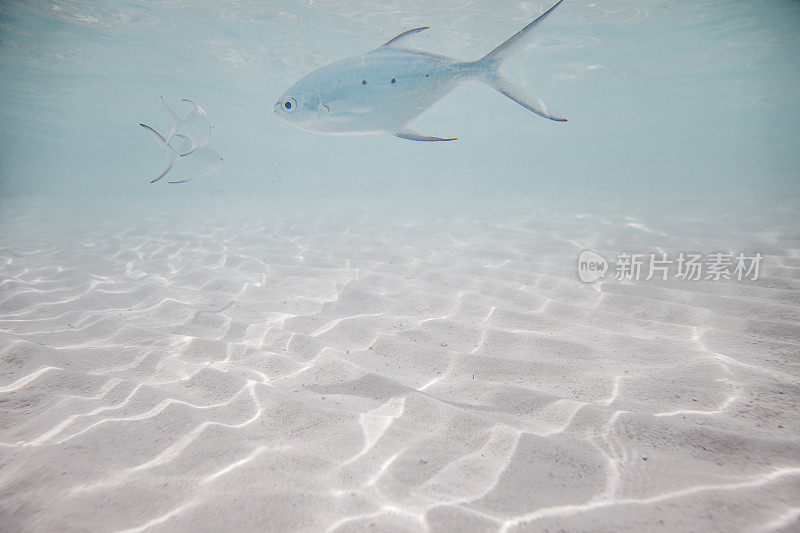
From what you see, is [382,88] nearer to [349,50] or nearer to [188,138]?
[188,138]

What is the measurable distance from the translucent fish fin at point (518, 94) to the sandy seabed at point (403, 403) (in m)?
1.86

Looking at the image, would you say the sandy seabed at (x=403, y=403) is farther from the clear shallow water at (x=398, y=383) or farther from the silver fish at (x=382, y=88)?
the silver fish at (x=382, y=88)

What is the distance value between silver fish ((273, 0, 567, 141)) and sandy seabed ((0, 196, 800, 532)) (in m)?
1.86

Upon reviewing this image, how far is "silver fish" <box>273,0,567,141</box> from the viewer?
2510mm

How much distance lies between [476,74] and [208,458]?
303cm

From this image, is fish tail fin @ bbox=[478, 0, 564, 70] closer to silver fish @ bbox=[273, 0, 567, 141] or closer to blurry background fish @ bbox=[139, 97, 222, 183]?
silver fish @ bbox=[273, 0, 567, 141]

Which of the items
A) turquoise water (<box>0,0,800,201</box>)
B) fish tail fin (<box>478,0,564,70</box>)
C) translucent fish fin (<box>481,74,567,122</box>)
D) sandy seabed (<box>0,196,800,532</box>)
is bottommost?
sandy seabed (<box>0,196,800,532</box>)

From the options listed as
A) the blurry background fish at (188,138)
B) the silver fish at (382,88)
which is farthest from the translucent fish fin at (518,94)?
the blurry background fish at (188,138)

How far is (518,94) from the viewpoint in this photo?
2555 millimetres

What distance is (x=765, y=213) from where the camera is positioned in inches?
368

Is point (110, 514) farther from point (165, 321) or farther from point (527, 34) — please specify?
point (527, 34)

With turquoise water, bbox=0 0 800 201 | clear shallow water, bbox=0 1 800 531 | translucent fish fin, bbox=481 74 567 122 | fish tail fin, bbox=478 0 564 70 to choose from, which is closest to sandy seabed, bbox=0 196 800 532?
clear shallow water, bbox=0 1 800 531

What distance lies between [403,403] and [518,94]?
235 centimetres

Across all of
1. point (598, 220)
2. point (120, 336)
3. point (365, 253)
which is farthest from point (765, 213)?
point (120, 336)
